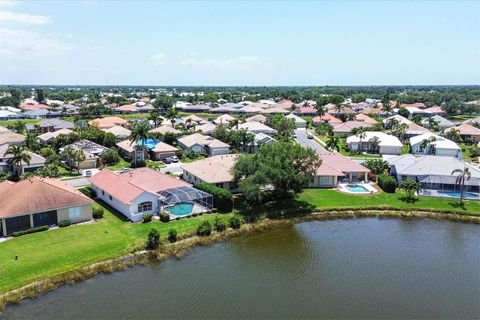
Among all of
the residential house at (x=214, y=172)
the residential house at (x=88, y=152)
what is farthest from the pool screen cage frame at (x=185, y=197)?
the residential house at (x=88, y=152)

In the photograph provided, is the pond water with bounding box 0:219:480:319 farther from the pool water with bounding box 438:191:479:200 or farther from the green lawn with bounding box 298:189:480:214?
the pool water with bounding box 438:191:479:200

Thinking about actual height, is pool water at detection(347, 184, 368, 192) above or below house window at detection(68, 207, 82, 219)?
below

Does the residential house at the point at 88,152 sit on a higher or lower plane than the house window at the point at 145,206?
higher

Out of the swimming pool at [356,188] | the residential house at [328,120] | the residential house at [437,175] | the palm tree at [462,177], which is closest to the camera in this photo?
the palm tree at [462,177]

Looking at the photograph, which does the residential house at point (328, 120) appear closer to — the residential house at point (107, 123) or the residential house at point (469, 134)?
the residential house at point (469, 134)

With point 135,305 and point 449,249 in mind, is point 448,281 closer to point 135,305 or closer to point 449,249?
point 449,249

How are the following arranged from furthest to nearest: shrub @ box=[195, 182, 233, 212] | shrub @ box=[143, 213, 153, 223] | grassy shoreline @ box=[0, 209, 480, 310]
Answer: shrub @ box=[195, 182, 233, 212] < shrub @ box=[143, 213, 153, 223] < grassy shoreline @ box=[0, 209, 480, 310]

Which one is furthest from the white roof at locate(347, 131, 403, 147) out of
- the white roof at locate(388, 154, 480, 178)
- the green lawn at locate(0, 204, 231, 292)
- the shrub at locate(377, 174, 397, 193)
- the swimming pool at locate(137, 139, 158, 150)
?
the green lawn at locate(0, 204, 231, 292)
